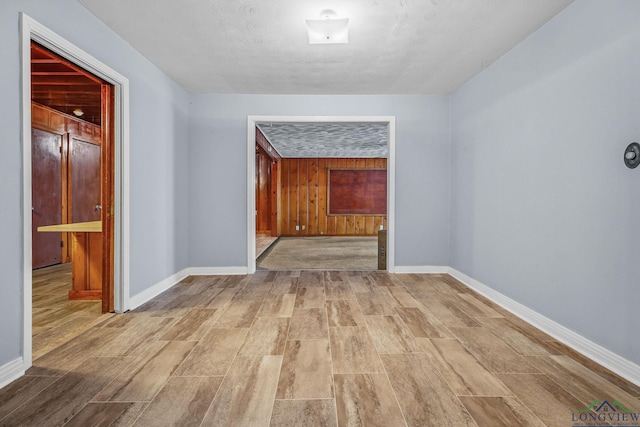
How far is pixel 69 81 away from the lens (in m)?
3.95

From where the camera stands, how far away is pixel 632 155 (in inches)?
75.9

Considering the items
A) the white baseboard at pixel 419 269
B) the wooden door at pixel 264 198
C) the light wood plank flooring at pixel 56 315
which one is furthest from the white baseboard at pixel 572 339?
the wooden door at pixel 264 198

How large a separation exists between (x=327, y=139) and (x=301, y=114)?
336 cm

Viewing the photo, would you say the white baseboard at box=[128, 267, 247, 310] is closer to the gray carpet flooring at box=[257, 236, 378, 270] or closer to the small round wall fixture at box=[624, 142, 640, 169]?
the gray carpet flooring at box=[257, 236, 378, 270]

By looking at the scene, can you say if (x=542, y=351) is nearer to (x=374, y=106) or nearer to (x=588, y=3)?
(x=588, y=3)

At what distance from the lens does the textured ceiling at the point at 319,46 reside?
97.7 inches

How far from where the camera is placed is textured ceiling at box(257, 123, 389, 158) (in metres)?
6.70

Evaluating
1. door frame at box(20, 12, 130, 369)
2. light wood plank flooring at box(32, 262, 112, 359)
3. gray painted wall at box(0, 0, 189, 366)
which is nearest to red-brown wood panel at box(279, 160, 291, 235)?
gray painted wall at box(0, 0, 189, 366)

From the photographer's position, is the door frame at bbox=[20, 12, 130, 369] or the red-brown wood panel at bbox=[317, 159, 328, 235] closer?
the door frame at bbox=[20, 12, 130, 369]

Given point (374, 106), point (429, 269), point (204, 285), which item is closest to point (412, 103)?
point (374, 106)

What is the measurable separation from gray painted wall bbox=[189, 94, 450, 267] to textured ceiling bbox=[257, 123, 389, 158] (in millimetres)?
1133

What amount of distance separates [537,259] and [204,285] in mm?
3367

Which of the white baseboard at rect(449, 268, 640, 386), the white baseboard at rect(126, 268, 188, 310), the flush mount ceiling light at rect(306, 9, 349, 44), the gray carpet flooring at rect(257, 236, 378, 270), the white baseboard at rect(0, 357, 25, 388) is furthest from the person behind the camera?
the gray carpet flooring at rect(257, 236, 378, 270)

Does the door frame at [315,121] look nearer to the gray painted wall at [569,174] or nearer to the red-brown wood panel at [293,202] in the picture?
the gray painted wall at [569,174]
